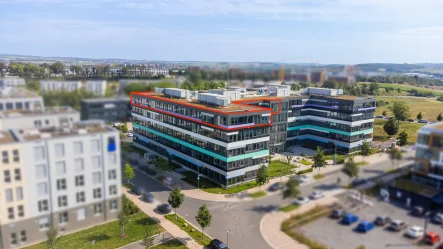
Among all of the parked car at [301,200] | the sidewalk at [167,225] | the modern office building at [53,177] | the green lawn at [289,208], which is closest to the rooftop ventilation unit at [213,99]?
the sidewalk at [167,225]

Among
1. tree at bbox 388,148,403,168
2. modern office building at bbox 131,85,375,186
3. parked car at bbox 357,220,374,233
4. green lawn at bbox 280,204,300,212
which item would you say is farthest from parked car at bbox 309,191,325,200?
modern office building at bbox 131,85,375,186

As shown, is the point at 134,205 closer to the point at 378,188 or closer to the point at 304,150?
the point at 378,188

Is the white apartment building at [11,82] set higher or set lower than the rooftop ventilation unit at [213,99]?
higher

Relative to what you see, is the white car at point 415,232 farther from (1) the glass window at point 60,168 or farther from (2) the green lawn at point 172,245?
(1) the glass window at point 60,168

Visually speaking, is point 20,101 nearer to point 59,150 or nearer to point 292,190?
point 59,150

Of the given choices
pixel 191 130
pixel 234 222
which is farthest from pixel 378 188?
pixel 191 130

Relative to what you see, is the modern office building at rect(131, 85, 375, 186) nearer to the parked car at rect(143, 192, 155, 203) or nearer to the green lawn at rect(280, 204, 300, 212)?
the parked car at rect(143, 192, 155, 203)
